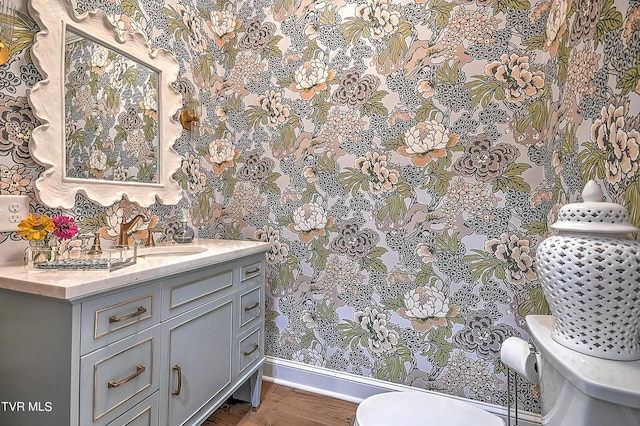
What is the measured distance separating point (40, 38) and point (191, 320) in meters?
1.18

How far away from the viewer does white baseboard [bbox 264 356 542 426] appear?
5.80ft

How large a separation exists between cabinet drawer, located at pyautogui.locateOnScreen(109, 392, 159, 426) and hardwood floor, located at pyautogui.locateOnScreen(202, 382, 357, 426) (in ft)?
2.13

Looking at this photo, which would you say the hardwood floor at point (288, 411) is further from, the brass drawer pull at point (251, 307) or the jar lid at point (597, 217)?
the jar lid at point (597, 217)

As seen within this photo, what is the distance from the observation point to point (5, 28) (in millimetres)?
1044

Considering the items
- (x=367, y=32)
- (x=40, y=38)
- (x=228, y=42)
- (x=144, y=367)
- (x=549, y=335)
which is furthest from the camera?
(x=228, y=42)

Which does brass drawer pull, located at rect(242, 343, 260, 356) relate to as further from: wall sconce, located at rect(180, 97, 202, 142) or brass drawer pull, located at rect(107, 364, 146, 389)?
wall sconce, located at rect(180, 97, 202, 142)

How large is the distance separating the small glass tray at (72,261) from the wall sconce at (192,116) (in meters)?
1.00

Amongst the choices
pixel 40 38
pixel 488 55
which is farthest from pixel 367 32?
pixel 40 38

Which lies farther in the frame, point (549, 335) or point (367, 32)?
point (367, 32)

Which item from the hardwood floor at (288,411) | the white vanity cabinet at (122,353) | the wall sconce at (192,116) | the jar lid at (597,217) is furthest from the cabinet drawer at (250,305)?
the jar lid at (597,217)

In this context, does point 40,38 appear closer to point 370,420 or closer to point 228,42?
point 228,42

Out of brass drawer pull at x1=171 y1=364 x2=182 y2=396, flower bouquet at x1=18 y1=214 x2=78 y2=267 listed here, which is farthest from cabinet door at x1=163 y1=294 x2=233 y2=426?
flower bouquet at x1=18 y1=214 x2=78 y2=267

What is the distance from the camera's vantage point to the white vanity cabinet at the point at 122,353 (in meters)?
0.86

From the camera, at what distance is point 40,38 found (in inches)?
45.3
